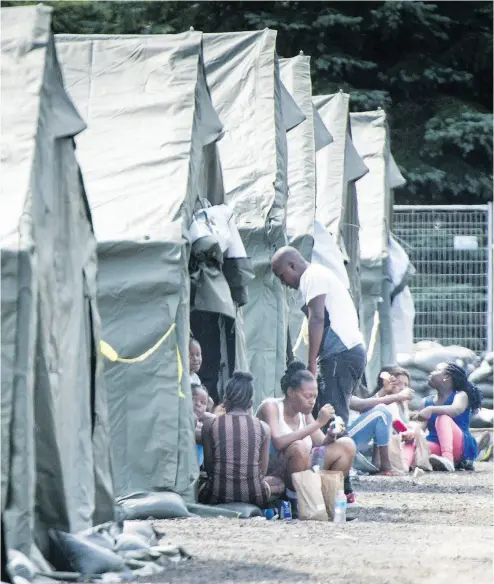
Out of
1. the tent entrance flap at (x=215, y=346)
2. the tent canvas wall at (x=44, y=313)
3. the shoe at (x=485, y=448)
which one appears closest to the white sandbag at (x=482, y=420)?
the shoe at (x=485, y=448)

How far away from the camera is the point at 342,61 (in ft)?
84.9

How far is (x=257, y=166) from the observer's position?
477 inches

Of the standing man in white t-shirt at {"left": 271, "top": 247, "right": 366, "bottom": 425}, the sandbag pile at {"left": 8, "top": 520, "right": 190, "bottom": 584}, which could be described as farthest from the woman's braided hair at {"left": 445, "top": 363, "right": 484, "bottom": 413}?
the sandbag pile at {"left": 8, "top": 520, "right": 190, "bottom": 584}

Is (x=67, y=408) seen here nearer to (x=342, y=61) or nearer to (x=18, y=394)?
(x=18, y=394)

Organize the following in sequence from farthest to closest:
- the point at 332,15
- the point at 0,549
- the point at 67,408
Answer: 1. the point at 332,15
2. the point at 67,408
3. the point at 0,549

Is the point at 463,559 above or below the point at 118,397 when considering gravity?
below

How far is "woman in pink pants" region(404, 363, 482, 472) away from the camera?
12734 millimetres

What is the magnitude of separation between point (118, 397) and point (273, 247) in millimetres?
2996

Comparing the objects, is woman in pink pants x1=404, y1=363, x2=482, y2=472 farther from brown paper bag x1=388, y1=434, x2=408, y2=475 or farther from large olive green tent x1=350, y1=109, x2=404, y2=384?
large olive green tent x1=350, y1=109, x2=404, y2=384

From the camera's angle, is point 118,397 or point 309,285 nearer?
point 118,397

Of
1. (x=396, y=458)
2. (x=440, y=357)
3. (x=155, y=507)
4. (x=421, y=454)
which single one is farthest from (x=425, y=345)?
(x=155, y=507)

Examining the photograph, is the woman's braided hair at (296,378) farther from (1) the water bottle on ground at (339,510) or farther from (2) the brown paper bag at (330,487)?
(1) the water bottle on ground at (339,510)

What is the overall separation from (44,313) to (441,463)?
6774 millimetres

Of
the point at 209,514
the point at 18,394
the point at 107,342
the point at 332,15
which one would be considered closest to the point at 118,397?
the point at 107,342
